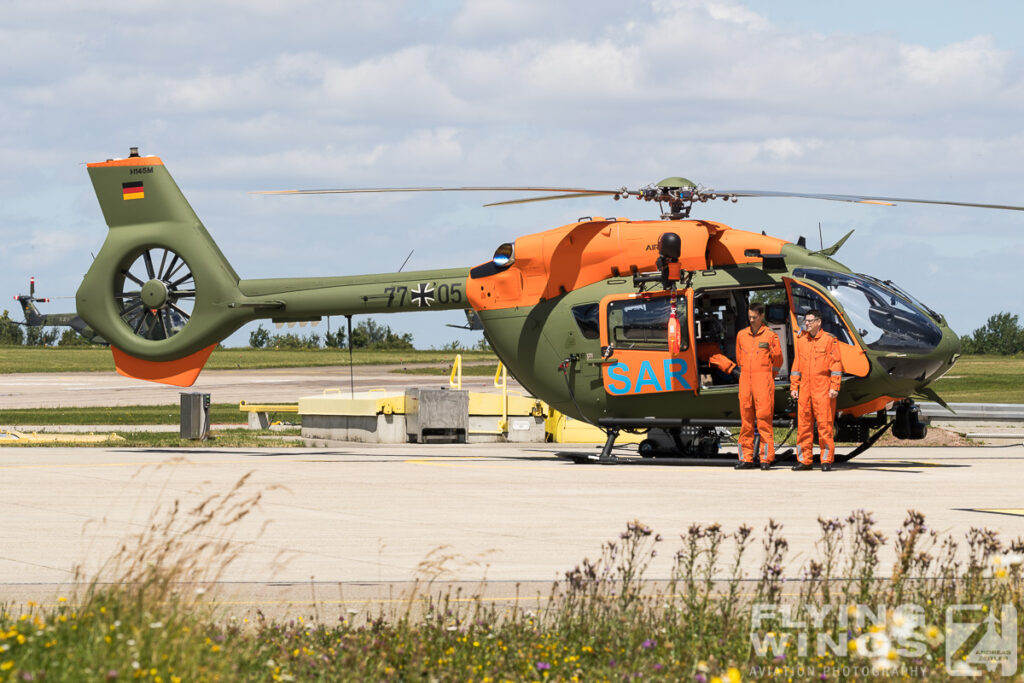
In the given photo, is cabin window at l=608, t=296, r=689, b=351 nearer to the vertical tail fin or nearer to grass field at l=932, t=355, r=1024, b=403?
the vertical tail fin

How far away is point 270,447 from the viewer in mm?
22719

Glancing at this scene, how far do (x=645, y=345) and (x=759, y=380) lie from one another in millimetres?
1868

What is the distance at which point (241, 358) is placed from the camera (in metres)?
81.3

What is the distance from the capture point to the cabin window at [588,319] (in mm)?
18000

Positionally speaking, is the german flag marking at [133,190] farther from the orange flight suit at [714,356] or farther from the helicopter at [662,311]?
the orange flight suit at [714,356]

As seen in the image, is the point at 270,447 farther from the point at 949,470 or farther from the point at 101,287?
the point at 949,470

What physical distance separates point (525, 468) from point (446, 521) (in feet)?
20.9

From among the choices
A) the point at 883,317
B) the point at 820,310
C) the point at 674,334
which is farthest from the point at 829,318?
the point at 674,334

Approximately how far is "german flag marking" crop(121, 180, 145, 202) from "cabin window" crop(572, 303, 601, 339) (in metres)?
8.23

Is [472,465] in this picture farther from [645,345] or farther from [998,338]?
[998,338]

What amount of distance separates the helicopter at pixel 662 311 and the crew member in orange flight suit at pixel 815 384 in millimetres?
360

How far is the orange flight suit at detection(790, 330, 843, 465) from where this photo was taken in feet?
53.4

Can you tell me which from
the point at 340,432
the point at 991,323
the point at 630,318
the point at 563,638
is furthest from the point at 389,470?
the point at 991,323

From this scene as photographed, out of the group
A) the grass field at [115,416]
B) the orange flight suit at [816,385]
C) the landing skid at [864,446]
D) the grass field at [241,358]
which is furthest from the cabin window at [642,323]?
the grass field at [241,358]
